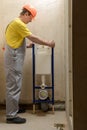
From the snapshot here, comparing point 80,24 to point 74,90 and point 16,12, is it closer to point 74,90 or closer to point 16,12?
point 74,90

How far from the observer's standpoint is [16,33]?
13.1 feet

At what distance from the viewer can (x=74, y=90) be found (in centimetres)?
259

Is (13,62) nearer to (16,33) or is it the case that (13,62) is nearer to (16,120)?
(16,33)

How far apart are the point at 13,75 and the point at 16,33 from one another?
0.59m

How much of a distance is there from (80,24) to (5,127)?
1.96 m

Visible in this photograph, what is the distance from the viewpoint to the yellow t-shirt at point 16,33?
392 cm

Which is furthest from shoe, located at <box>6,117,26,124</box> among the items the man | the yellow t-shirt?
the yellow t-shirt

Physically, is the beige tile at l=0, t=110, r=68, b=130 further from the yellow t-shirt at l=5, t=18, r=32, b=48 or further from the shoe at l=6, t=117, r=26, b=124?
the yellow t-shirt at l=5, t=18, r=32, b=48

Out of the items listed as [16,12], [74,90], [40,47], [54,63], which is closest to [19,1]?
[16,12]

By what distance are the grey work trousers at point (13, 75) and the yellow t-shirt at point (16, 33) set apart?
0.08 metres

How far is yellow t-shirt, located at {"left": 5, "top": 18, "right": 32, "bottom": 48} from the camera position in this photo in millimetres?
3924

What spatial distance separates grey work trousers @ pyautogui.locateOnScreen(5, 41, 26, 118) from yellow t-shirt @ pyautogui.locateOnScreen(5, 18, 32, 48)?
8 cm

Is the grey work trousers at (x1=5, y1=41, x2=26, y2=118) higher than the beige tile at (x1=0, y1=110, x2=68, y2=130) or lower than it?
higher

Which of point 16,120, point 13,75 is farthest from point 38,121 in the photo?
point 13,75
